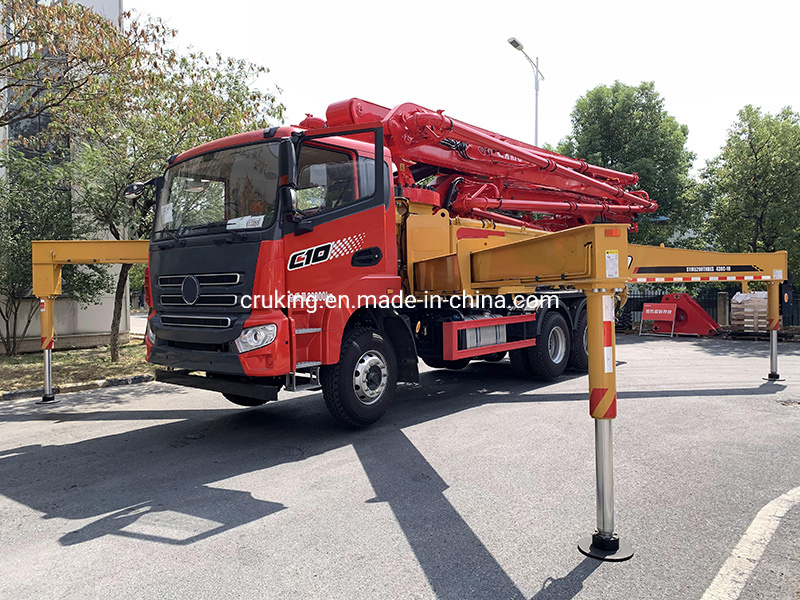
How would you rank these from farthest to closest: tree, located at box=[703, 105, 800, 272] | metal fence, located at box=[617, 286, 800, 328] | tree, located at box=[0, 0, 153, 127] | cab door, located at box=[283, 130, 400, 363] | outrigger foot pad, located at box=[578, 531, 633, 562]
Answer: metal fence, located at box=[617, 286, 800, 328], tree, located at box=[703, 105, 800, 272], tree, located at box=[0, 0, 153, 127], cab door, located at box=[283, 130, 400, 363], outrigger foot pad, located at box=[578, 531, 633, 562]

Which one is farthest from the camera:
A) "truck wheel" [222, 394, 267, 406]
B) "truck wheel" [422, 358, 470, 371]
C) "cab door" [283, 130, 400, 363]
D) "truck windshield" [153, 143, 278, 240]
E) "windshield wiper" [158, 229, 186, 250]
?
"truck wheel" [422, 358, 470, 371]

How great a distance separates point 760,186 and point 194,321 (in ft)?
61.1

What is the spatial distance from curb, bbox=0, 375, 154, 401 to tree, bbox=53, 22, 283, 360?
2.49 metres

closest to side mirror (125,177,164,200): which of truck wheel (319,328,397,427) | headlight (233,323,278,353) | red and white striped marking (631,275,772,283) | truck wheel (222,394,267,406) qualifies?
headlight (233,323,278,353)

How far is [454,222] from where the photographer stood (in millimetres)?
8156

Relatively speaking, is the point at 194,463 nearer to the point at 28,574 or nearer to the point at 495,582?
the point at 28,574

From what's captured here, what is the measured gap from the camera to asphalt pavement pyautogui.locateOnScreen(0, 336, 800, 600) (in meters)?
3.19

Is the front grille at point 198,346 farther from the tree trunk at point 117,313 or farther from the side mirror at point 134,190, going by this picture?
the tree trunk at point 117,313

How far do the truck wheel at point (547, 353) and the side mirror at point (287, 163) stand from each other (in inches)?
204

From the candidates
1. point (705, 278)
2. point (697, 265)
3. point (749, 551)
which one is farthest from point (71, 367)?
point (749, 551)

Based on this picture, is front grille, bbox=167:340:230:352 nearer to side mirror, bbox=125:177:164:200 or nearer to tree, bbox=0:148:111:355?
side mirror, bbox=125:177:164:200

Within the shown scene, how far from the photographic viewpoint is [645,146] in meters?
20.7

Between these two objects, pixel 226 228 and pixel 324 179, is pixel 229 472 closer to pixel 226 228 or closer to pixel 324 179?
pixel 226 228

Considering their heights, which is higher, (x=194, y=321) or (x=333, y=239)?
(x=333, y=239)
